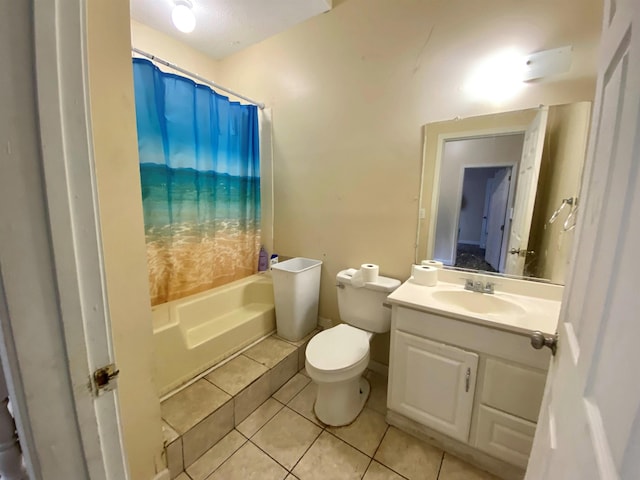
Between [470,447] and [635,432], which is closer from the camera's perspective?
[635,432]

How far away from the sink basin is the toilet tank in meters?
0.29

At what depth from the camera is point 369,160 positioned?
178cm

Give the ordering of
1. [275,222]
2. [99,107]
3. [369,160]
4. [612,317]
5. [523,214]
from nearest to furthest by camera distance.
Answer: [612,317] < [99,107] < [523,214] < [369,160] < [275,222]

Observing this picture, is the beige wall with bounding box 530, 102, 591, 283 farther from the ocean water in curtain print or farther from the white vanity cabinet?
the ocean water in curtain print

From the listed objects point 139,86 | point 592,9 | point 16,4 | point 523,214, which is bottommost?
point 523,214

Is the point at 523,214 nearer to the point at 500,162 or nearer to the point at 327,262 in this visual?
the point at 500,162

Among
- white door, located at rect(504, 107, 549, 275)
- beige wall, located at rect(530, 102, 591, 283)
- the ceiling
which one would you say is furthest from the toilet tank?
the ceiling

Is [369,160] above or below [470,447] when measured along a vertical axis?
above

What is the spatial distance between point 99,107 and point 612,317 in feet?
4.35

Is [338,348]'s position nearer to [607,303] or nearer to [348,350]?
[348,350]

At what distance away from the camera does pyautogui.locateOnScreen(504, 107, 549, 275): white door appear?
52.1 inches

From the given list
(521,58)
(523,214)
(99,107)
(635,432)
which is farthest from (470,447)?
(99,107)

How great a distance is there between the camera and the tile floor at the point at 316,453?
48.6 inches

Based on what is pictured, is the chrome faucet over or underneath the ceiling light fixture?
underneath
